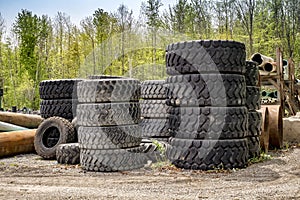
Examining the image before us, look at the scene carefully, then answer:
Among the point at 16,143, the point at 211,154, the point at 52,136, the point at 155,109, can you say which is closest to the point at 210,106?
the point at 211,154

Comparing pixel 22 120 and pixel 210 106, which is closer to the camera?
pixel 210 106

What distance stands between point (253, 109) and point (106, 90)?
2.43 meters

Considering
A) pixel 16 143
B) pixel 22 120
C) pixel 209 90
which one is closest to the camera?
pixel 209 90

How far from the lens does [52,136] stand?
8.21 metres

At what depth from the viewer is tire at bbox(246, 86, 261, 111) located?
23.0ft

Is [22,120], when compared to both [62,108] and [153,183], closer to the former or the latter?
[62,108]

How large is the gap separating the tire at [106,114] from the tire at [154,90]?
152 cm

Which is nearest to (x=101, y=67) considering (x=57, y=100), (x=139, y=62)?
(x=139, y=62)

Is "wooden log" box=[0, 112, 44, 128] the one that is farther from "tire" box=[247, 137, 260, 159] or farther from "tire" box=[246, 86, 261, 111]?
"tire" box=[247, 137, 260, 159]

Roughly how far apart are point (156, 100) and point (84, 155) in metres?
2.02

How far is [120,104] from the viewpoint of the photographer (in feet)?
21.0

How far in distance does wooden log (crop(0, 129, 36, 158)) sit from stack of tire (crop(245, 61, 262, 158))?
14.2ft

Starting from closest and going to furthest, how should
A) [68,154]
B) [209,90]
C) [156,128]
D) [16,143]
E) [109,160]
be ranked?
[209,90], [109,160], [68,154], [156,128], [16,143]

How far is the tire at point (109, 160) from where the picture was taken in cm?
Answer: 629
